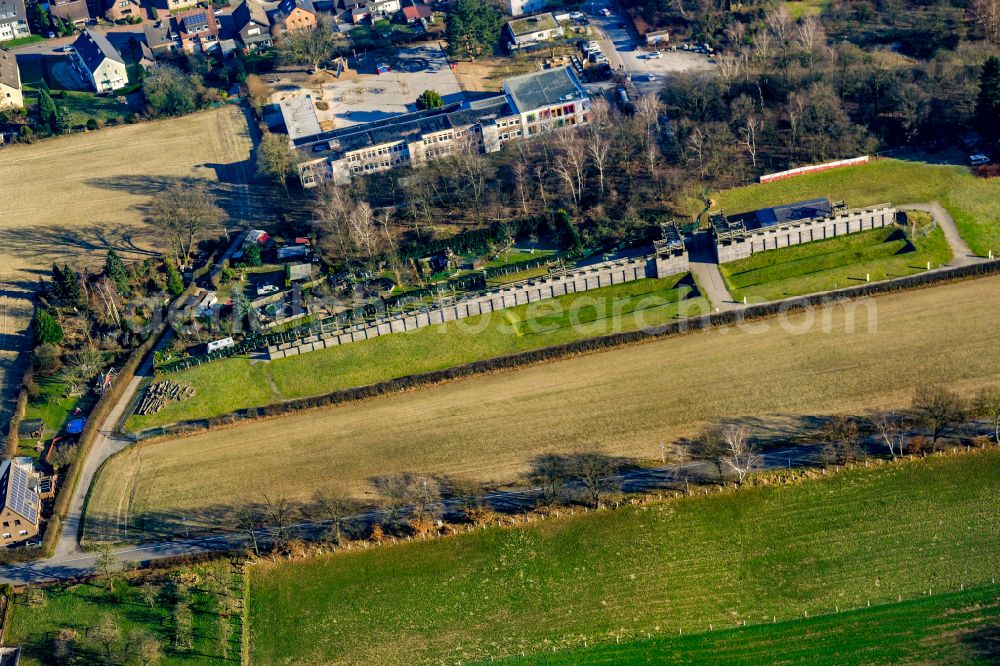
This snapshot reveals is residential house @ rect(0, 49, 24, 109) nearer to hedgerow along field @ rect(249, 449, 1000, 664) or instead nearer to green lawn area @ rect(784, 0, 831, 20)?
hedgerow along field @ rect(249, 449, 1000, 664)

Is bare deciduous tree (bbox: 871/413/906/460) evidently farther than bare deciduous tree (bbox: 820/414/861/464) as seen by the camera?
No

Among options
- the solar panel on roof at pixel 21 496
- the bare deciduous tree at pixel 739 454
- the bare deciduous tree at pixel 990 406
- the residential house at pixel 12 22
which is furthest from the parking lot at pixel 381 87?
the bare deciduous tree at pixel 990 406

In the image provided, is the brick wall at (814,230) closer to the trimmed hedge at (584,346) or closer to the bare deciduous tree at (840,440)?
the trimmed hedge at (584,346)

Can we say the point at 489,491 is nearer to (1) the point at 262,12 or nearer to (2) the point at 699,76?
(2) the point at 699,76

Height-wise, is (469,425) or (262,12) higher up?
(262,12)

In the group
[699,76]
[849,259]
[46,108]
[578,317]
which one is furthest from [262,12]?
[849,259]

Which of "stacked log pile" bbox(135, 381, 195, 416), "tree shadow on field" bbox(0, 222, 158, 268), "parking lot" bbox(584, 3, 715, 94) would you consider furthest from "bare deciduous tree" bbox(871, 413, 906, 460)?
"tree shadow on field" bbox(0, 222, 158, 268)
